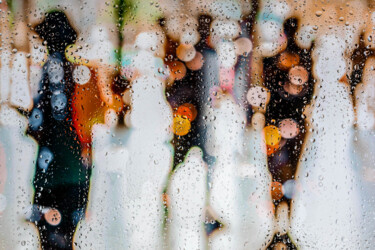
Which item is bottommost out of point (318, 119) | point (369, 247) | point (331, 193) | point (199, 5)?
point (369, 247)

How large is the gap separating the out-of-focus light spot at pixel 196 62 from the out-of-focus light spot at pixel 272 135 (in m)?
0.21

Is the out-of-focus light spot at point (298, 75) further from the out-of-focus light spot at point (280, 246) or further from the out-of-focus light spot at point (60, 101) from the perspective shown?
the out-of-focus light spot at point (60, 101)

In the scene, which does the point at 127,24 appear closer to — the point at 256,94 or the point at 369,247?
the point at 256,94

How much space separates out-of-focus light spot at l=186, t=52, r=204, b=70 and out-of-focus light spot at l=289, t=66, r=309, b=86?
0.68 ft

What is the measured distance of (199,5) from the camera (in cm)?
79

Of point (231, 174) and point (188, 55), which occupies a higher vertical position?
point (188, 55)

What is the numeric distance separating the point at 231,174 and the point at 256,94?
19 centimetres

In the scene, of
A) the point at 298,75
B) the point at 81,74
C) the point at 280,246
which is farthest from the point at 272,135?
the point at 81,74

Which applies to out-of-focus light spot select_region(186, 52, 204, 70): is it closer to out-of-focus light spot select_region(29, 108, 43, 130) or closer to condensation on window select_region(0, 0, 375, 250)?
condensation on window select_region(0, 0, 375, 250)

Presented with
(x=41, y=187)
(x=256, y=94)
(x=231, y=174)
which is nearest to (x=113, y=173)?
(x=41, y=187)

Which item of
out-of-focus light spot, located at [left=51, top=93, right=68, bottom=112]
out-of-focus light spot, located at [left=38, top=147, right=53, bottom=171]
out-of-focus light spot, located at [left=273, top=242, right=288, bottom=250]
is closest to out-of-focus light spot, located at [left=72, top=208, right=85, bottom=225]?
out-of-focus light spot, located at [left=38, top=147, right=53, bottom=171]

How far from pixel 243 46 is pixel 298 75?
143mm

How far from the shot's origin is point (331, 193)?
31.3 inches

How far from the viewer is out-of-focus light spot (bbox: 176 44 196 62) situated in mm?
783
